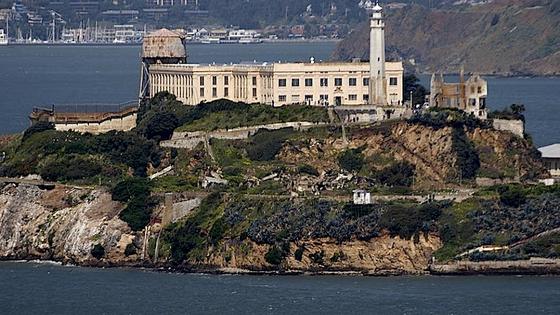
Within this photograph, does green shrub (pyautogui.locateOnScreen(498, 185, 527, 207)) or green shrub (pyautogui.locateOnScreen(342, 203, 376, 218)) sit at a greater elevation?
green shrub (pyautogui.locateOnScreen(498, 185, 527, 207))

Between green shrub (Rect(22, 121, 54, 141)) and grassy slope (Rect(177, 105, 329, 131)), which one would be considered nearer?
grassy slope (Rect(177, 105, 329, 131))

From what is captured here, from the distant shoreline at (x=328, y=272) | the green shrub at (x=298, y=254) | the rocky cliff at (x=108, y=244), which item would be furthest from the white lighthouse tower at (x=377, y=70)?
the distant shoreline at (x=328, y=272)

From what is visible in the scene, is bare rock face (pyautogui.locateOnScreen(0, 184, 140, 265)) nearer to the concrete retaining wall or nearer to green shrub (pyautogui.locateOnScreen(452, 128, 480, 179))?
the concrete retaining wall

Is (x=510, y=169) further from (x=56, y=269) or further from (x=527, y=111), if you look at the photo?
(x=527, y=111)

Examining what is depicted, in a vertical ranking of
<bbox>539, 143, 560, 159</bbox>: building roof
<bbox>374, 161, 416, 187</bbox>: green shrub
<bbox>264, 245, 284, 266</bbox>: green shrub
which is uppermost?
<bbox>539, 143, 560, 159</bbox>: building roof

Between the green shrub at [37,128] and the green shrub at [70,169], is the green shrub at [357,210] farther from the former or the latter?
the green shrub at [37,128]

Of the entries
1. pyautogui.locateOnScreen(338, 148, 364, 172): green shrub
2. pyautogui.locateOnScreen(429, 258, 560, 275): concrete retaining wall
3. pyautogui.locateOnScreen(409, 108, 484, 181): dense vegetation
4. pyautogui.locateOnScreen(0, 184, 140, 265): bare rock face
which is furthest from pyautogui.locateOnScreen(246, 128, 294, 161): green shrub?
pyautogui.locateOnScreen(429, 258, 560, 275): concrete retaining wall
